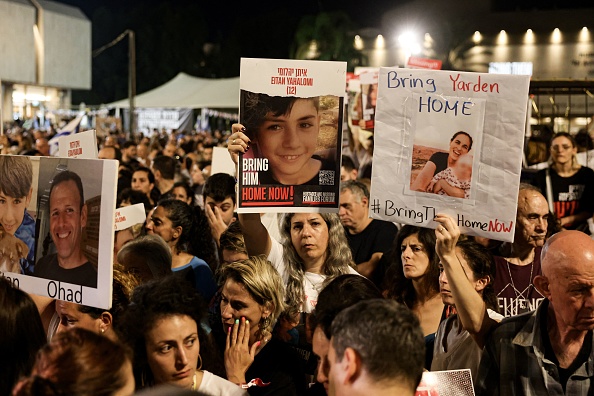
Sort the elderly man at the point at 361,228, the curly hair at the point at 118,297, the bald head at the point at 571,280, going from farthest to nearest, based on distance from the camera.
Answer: the elderly man at the point at 361,228, the curly hair at the point at 118,297, the bald head at the point at 571,280

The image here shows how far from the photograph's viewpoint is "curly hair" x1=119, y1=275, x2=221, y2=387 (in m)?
3.54

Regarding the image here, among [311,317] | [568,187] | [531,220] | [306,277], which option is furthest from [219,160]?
[311,317]

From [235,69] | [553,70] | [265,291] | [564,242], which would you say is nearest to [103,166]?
[265,291]

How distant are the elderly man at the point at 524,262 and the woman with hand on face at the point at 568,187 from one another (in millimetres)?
3059

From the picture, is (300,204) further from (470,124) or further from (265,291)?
(470,124)

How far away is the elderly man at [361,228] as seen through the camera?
22.8 ft

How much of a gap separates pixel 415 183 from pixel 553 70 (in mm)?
44803

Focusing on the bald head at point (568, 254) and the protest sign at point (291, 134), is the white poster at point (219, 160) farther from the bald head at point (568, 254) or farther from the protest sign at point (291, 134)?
the bald head at point (568, 254)

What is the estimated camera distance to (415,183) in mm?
4332

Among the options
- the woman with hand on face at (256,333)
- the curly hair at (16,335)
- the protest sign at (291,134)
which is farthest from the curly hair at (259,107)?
the curly hair at (16,335)

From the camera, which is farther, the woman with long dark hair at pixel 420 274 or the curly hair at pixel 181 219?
the curly hair at pixel 181 219

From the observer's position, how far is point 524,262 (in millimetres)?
5629

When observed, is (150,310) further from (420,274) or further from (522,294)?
(522,294)

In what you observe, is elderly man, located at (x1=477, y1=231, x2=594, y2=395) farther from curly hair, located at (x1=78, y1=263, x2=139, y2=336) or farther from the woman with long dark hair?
curly hair, located at (x1=78, y1=263, x2=139, y2=336)
